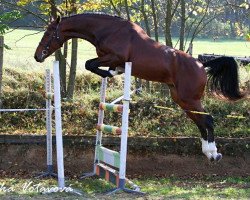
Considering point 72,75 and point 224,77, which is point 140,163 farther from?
point 72,75

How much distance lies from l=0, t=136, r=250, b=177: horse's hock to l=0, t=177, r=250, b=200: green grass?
0.52m

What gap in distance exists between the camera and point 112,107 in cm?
620

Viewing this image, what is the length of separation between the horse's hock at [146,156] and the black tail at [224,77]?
1.73 metres

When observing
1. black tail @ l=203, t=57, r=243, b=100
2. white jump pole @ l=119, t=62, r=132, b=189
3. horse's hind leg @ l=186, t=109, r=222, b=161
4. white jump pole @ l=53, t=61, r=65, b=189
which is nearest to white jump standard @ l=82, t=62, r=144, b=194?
white jump pole @ l=119, t=62, r=132, b=189

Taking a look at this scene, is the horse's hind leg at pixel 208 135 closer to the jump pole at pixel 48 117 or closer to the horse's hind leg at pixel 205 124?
the horse's hind leg at pixel 205 124

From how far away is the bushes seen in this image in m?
8.73

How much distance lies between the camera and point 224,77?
680 centimetres

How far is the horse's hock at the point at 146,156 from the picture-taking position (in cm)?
803

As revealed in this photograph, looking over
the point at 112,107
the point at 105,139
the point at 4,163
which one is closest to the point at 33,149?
the point at 4,163

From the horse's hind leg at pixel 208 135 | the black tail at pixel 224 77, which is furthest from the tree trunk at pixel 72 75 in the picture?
the horse's hind leg at pixel 208 135

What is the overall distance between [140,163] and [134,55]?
264cm

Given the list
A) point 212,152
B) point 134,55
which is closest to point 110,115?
point 212,152

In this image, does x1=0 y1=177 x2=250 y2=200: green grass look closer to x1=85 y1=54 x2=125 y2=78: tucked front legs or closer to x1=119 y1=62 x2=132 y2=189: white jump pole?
x1=119 y1=62 x2=132 y2=189: white jump pole

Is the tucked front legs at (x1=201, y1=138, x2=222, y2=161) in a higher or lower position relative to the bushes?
lower
